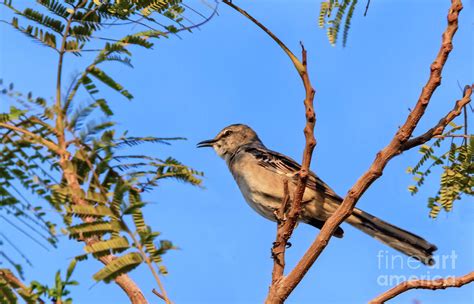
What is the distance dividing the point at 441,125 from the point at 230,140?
5.80 m

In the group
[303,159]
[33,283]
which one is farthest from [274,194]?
[33,283]

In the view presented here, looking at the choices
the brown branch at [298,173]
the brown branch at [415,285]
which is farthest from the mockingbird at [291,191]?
the brown branch at [415,285]

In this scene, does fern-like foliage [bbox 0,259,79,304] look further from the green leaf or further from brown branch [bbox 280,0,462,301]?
brown branch [bbox 280,0,462,301]

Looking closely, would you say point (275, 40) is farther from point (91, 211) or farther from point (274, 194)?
point (274, 194)

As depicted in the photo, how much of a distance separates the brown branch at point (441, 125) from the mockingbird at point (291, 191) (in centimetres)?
237

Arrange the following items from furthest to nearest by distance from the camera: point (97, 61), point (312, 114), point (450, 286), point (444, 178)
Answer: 1. point (444, 178)
2. point (450, 286)
3. point (312, 114)
4. point (97, 61)

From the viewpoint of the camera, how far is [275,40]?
4059 mm

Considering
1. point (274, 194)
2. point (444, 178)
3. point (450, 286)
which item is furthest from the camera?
point (274, 194)

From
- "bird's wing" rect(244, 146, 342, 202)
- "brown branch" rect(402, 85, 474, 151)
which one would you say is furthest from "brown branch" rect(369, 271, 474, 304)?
"bird's wing" rect(244, 146, 342, 202)

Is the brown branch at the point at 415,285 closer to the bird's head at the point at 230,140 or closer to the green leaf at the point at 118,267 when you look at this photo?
the green leaf at the point at 118,267

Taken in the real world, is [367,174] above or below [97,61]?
above

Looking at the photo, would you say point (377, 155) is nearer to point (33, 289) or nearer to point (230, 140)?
point (33, 289)

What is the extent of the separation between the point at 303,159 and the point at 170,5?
1301 mm

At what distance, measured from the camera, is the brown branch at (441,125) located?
14.1 ft
